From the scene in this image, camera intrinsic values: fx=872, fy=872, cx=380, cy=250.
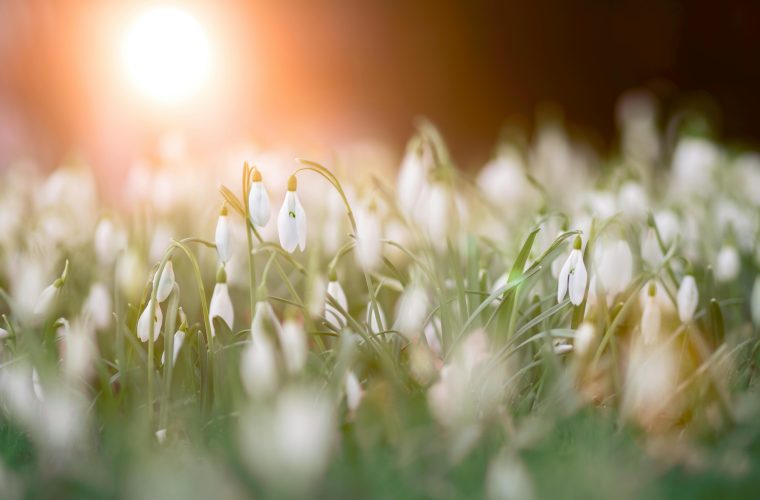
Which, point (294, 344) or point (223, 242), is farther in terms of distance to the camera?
point (223, 242)

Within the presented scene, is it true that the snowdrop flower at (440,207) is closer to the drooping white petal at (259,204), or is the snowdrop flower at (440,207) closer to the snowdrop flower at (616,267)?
the snowdrop flower at (616,267)

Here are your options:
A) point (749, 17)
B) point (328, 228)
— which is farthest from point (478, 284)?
point (749, 17)

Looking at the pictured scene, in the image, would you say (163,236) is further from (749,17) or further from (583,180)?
(749,17)

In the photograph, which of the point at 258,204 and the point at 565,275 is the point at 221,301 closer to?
the point at 258,204

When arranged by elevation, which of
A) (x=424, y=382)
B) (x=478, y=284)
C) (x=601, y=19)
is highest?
(x=601, y=19)

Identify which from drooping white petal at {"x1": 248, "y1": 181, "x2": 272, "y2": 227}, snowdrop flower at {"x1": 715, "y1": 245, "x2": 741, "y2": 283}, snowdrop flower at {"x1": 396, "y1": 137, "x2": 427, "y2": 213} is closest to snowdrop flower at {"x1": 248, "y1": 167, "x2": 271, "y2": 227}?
drooping white petal at {"x1": 248, "y1": 181, "x2": 272, "y2": 227}

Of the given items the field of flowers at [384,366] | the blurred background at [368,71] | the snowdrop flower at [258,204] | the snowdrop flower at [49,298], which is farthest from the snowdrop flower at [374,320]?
the blurred background at [368,71]

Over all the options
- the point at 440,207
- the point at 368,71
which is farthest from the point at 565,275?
the point at 368,71

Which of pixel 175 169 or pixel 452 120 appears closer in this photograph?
pixel 175 169
